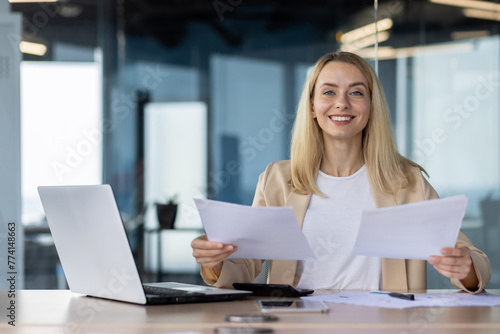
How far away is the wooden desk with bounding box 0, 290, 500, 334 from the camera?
55.4 inches

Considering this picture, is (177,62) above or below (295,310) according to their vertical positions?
above

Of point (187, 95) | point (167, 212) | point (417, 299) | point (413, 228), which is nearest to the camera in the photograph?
point (413, 228)

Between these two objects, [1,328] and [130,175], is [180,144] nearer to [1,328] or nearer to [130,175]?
[130,175]

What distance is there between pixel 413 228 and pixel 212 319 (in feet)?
1.86

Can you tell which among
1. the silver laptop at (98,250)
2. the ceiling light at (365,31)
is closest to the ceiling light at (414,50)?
the ceiling light at (365,31)

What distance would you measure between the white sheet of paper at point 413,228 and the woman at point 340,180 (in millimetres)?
492

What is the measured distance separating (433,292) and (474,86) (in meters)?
3.33

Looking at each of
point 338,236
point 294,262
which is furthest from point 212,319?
point 338,236

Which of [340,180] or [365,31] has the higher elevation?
[365,31]

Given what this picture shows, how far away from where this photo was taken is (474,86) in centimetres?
497

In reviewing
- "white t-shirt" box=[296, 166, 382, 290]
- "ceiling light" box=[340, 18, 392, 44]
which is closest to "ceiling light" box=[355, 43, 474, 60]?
"ceiling light" box=[340, 18, 392, 44]

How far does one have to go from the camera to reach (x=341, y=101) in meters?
2.44

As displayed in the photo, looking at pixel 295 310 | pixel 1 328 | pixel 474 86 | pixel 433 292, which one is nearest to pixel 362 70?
pixel 433 292

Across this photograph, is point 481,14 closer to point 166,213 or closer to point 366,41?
point 366,41
